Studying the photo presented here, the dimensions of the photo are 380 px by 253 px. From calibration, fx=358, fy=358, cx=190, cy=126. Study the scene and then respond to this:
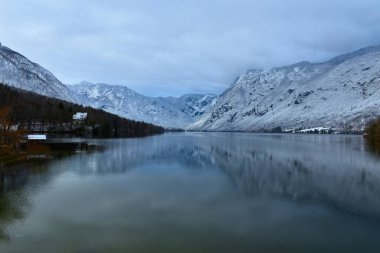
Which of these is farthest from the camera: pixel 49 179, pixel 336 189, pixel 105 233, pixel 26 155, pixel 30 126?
pixel 30 126

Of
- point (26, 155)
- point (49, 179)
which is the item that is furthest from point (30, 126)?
point (49, 179)

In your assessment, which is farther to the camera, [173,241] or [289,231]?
[289,231]

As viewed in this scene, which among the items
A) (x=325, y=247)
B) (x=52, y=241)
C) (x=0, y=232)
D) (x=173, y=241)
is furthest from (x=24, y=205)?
(x=325, y=247)

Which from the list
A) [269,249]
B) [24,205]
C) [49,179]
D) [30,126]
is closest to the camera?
[269,249]

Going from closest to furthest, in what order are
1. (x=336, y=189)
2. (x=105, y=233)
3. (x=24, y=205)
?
1. (x=105, y=233)
2. (x=24, y=205)
3. (x=336, y=189)

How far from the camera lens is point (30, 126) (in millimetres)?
197125

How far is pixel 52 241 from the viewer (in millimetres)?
25188

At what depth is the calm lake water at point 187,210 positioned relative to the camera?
25.4m

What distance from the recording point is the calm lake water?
25375 mm

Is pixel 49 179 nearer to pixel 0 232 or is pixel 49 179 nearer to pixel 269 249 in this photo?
pixel 0 232

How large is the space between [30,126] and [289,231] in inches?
7642

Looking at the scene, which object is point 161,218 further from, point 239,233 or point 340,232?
point 340,232

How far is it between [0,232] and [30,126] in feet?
608

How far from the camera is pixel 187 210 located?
1356 inches
